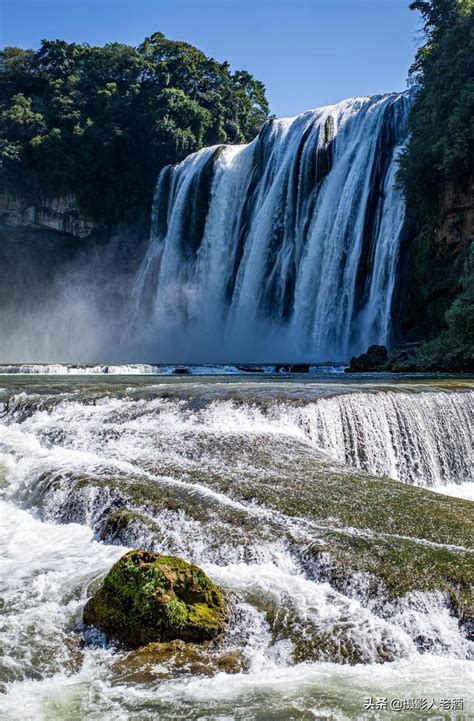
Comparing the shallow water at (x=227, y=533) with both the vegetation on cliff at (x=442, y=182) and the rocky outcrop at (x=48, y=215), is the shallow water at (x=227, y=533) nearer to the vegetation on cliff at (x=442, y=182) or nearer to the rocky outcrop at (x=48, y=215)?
the vegetation on cliff at (x=442, y=182)

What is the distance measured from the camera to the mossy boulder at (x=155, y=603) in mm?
4609

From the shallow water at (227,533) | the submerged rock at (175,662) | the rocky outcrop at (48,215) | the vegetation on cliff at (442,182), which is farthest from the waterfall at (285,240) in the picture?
the submerged rock at (175,662)

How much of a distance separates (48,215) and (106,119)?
7284mm

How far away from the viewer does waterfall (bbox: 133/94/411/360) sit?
23.9 m

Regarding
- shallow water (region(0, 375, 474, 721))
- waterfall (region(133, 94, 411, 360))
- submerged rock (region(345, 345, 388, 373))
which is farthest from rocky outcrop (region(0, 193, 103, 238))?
shallow water (region(0, 375, 474, 721))

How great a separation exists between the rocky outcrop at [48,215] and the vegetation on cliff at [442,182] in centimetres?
2400

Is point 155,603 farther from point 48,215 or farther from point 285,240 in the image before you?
point 48,215

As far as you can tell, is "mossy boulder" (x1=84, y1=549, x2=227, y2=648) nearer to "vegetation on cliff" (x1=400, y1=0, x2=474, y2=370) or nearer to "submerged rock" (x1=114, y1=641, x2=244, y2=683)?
"submerged rock" (x1=114, y1=641, x2=244, y2=683)

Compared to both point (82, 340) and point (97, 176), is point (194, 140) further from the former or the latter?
point (82, 340)

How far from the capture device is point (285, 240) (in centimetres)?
2784

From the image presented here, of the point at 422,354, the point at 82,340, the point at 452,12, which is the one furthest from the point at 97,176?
the point at 422,354

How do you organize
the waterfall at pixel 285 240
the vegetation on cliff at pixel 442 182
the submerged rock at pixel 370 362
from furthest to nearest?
the waterfall at pixel 285 240
the vegetation on cliff at pixel 442 182
the submerged rock at pixel 370 362

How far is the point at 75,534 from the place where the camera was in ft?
21.8

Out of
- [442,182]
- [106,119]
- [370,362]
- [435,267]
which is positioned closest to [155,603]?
[370,362]
